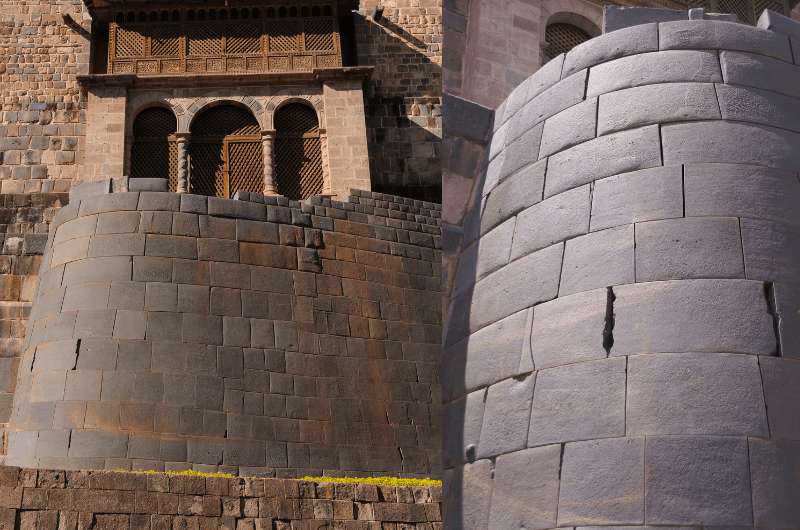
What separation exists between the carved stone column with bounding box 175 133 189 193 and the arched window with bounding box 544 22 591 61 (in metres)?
16.8

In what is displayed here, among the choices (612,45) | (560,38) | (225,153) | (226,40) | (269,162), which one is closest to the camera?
(612,45)

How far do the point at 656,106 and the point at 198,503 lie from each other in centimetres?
615

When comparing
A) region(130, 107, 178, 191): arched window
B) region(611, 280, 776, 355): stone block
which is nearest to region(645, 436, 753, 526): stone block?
region(611, 280, 776, 355): stone block

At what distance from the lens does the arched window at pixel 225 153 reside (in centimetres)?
2181

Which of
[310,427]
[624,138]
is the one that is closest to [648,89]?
[624,138]

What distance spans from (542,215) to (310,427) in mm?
9444

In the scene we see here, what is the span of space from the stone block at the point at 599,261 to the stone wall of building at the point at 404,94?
1824 centimetres

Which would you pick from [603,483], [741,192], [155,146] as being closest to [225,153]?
[155,146]

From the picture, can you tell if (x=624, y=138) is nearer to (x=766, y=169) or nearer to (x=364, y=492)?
(x=766, y=169)

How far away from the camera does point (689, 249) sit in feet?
13.1

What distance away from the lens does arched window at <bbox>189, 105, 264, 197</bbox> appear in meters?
21.8

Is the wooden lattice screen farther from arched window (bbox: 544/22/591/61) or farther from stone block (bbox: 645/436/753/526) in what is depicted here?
stone block (bbox: 645/436/753/526)

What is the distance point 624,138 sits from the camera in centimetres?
432

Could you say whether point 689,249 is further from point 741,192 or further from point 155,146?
point 155,146
